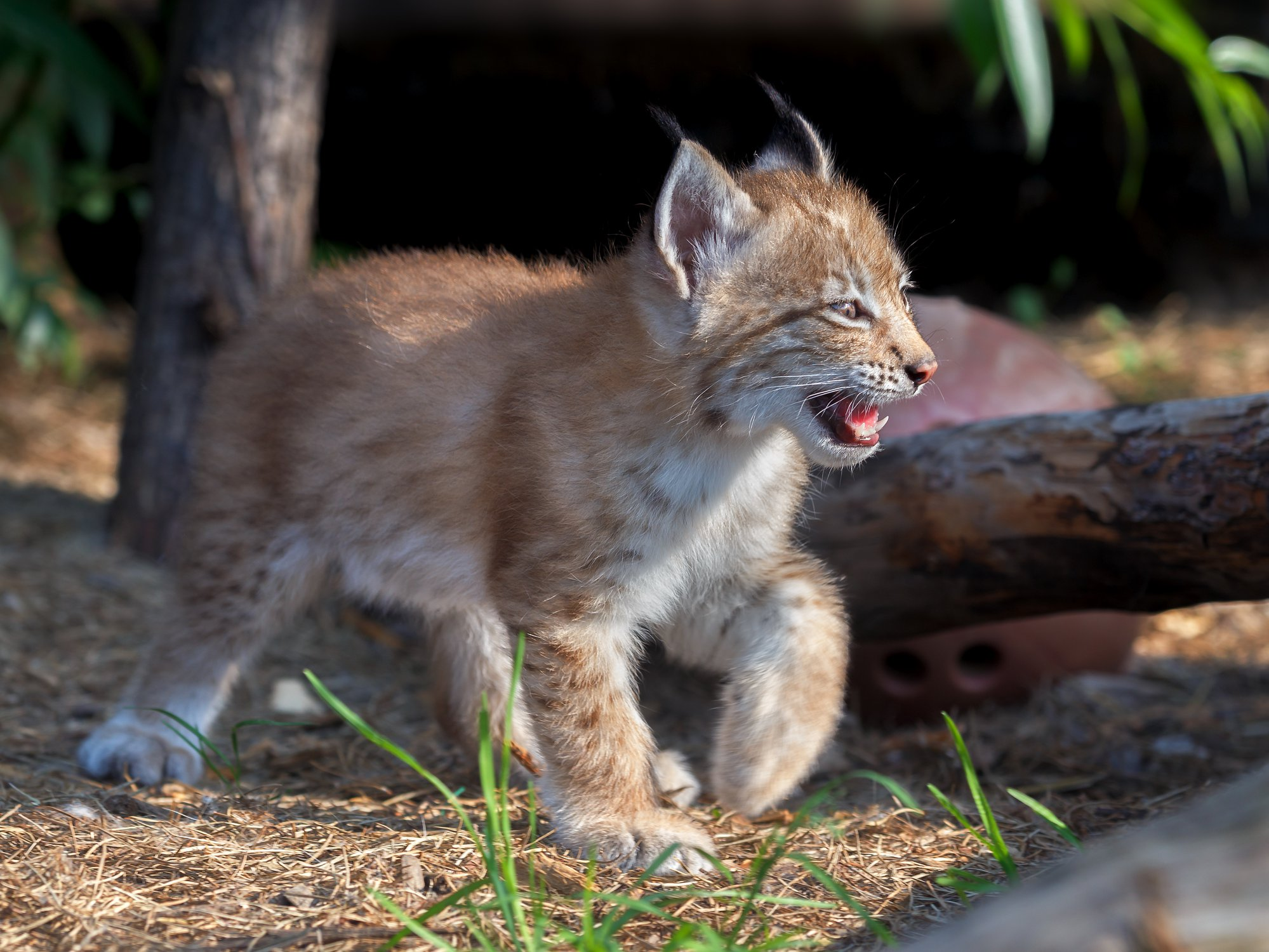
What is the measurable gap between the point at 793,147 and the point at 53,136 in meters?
4.74

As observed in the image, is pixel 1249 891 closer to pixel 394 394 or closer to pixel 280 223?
pixel 394 394

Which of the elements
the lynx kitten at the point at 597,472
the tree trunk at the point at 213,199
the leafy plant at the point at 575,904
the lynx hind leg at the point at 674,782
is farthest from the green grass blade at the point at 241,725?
the tree trunk at the point at 213,199

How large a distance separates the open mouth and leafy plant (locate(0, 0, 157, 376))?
12.1 feet

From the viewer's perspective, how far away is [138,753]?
11.0 ft

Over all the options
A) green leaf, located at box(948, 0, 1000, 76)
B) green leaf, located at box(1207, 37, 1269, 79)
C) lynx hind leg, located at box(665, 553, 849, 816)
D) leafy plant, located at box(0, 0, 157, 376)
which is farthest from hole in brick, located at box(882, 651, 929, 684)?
A: leafy plant, located at box(0, 0, 157, 376)

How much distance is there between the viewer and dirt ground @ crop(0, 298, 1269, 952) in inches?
94.3

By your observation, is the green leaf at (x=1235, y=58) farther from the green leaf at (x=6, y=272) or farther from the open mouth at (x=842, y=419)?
the green leaf at (x=6, y=272)

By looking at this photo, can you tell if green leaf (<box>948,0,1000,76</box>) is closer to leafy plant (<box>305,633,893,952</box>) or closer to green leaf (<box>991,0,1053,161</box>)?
green leaf (<box>991,0,1053,161</box>)

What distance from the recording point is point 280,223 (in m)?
4.66

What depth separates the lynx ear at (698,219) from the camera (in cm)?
271

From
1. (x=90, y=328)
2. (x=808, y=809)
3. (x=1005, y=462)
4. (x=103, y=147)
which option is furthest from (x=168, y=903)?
(x=90, y=328)

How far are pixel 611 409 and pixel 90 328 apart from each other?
7.07 m

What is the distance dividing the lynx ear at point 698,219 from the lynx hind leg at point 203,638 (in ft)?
4.49

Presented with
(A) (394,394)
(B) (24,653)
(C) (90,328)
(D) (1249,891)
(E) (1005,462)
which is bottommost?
(C) (90,328)
